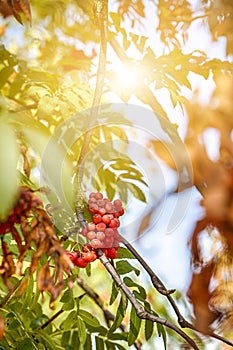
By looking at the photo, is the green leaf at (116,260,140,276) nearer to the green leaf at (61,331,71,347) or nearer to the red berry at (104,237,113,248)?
the red berry at (104,237,113,248)

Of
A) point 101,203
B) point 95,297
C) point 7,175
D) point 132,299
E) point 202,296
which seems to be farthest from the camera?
point 95,297

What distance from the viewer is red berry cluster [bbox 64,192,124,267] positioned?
60 centimetres

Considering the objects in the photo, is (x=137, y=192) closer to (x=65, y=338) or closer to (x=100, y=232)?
(x=65, y=338)

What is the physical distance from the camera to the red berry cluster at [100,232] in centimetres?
60

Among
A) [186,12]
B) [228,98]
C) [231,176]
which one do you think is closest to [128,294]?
[231,176]

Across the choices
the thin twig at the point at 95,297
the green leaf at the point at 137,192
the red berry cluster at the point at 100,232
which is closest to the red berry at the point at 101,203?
the red berry cluster at the point at 100,232

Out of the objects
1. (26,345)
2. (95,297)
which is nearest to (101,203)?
(26,345)

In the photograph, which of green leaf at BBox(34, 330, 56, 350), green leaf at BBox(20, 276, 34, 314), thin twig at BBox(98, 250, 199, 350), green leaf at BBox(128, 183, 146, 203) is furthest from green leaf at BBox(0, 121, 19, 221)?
green leaf at BBox(128, 183, 146, 203)

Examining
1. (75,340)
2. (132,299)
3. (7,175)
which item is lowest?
(75,340)

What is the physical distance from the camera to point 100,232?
603mm

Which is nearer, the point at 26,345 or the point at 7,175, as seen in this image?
the point at 7,175

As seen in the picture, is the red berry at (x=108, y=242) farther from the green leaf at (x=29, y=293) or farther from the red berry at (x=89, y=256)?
the green leaf at (x=29, y=293)

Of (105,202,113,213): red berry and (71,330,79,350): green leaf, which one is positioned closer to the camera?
(105,202,113,213): red berry

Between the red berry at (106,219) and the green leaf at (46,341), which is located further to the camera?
the green leaf at (46,341)
